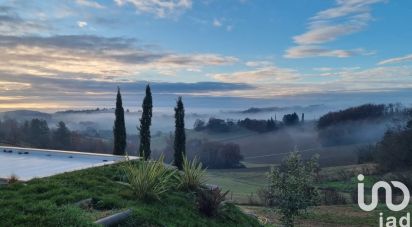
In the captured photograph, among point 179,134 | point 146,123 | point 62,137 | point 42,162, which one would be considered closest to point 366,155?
point 62,137

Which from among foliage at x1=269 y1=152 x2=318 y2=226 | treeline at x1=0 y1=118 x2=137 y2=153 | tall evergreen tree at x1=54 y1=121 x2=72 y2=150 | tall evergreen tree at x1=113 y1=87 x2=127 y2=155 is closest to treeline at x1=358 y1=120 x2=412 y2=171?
treeline at x1=0 y1=118 x2=137 y2=153

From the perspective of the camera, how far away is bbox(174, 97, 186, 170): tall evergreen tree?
22.9 metres

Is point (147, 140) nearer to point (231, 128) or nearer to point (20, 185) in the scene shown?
point (20, 185)

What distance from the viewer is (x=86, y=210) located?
336 inches

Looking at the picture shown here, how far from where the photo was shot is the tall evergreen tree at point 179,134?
75.3 feet

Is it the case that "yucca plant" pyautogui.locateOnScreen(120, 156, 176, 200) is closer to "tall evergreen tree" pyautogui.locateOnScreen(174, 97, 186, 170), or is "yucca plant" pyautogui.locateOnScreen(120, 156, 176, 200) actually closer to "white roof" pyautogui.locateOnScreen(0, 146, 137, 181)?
"white roof" pyautogui.locateOnScreen(0, 146, 137, 181)

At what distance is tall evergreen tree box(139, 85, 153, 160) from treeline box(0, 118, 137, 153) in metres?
35.0

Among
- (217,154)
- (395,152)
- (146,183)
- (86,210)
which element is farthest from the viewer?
(217,154)

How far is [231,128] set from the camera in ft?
330

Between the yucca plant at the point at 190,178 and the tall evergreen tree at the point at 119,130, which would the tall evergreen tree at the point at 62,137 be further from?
the yucca plant at the point at 190,178

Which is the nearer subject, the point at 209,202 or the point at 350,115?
the point at 209,202

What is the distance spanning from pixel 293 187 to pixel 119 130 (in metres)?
11.7

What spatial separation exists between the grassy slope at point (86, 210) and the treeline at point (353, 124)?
244 feet

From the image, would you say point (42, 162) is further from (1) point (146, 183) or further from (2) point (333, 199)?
(2) point (333, 199)
